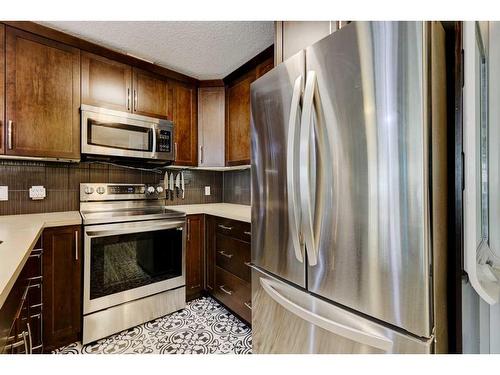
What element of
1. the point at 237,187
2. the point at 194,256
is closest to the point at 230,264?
the point at 194,256

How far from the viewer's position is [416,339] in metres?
0.80

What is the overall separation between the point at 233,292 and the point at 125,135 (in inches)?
62.0

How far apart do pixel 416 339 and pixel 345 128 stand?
0.71 metres

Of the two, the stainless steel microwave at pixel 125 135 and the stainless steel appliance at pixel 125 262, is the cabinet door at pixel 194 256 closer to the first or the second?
the stainless steel appliance at pixel 125 262

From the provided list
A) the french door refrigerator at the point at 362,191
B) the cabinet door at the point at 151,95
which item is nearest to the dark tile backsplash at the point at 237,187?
the cabinet door at the point at 151,95

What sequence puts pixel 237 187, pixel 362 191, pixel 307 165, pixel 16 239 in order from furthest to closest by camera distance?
pixel 237 187, pixel 16 239, pixel 307 165, pixel 362 191

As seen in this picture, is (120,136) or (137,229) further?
(120,136)

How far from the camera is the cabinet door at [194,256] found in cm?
237

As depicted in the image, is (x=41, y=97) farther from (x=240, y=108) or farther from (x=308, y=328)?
(x=308, y=328)

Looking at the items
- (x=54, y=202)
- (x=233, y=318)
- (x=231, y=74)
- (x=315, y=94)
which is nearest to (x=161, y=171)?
(x=54, y=202)

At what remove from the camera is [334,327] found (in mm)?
984

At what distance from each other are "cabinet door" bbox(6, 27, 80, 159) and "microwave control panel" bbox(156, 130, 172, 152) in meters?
0.60

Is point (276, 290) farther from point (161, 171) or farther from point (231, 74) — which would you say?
point (231, 74)

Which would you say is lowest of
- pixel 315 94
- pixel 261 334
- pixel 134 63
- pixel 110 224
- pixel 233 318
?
pixel 233 318
